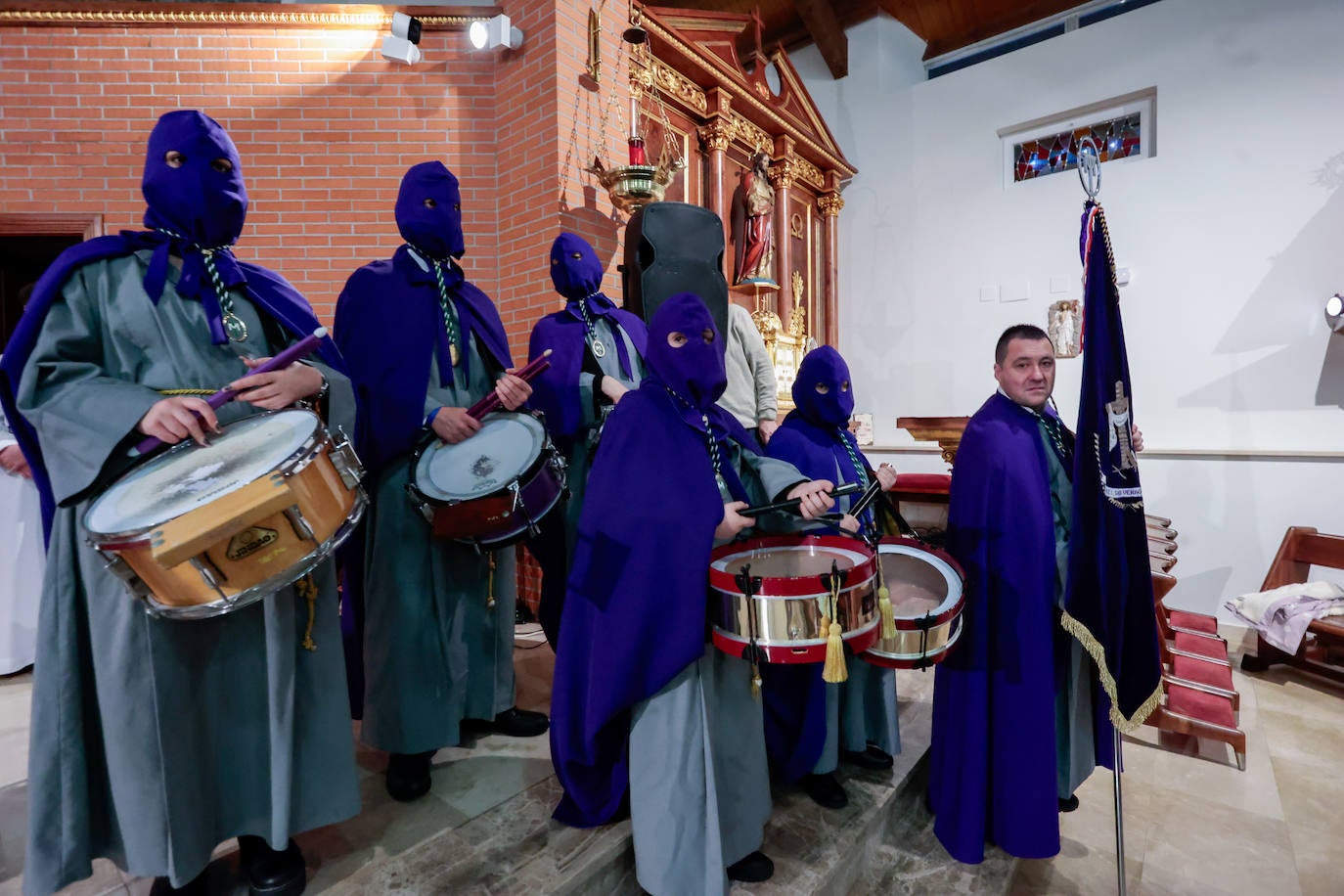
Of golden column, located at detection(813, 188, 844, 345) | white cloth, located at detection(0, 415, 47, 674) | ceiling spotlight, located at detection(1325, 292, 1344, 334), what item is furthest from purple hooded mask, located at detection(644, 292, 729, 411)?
golden column, located at detection(813, 188, 844, 345)

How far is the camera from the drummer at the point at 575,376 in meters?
2.80

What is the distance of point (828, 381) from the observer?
2436 millimetres

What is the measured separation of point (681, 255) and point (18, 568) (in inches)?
158

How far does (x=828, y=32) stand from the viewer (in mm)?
7152

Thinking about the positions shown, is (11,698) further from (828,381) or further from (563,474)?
(828,381)

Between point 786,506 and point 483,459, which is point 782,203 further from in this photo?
point 786,506

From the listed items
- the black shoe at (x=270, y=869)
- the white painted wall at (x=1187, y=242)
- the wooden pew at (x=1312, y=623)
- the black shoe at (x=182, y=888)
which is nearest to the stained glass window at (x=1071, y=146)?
the white painted wall at (x=1187, y=242)

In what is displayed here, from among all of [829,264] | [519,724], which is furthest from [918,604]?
[829,264]

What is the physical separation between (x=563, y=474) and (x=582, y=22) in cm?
357

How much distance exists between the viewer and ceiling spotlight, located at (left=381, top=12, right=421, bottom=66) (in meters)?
4.11

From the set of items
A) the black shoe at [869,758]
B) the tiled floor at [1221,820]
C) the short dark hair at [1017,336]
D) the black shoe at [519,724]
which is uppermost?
the short dark hair at [1017,336]

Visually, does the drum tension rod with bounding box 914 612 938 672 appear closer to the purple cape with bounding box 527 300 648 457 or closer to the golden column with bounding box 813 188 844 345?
the purple cape with bounding box 527 300 648 457

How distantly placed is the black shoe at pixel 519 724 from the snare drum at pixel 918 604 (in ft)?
4.62

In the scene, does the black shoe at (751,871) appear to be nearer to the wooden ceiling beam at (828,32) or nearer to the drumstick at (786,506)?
the drumstick at (786,506)
